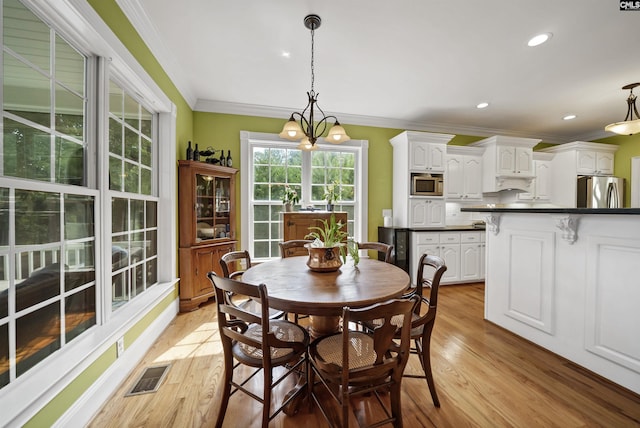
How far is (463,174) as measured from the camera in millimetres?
4633

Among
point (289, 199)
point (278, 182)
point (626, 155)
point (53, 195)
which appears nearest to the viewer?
point (53, 195)

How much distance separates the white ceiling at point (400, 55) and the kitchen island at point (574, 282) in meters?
1.57

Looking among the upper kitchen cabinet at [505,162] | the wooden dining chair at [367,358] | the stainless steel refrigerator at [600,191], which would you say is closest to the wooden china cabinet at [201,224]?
the wooden dining chair at [367,358]

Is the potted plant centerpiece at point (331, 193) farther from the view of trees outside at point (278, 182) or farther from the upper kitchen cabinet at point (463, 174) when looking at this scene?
the upper kitchen cabinet at point (463, 174)

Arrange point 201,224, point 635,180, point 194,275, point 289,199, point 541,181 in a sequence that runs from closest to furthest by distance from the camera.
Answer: point 194,275, point 201,224, point 289,199, point 635,180, point 541,181

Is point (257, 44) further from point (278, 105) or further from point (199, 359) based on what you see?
point (199, 359)

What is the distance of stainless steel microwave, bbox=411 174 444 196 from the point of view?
4246 mm

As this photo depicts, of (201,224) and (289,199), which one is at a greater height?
(289,199)

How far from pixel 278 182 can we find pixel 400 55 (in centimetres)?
242

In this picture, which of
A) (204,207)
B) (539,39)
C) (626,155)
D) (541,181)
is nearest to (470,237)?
(541,181)

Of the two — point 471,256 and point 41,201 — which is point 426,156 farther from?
point 41,201

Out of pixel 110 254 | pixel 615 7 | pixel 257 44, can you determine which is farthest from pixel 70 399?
pixel 615 7

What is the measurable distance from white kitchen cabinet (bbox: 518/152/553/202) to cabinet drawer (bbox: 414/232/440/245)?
7.07 feet

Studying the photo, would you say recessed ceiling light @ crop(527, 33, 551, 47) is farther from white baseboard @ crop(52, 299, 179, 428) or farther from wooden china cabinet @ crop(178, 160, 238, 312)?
white baseboard @ crop(52, 299, 179, 428)
